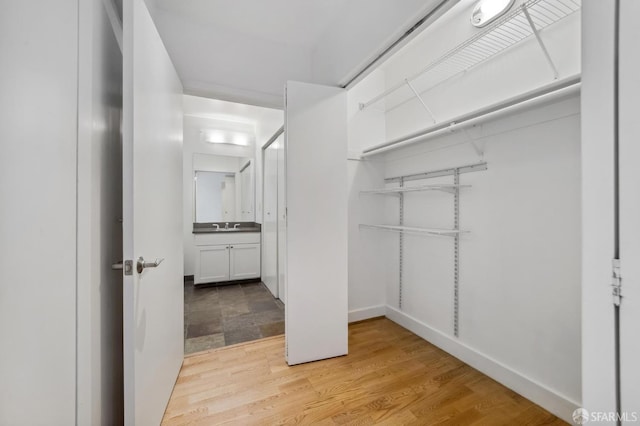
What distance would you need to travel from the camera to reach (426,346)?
220 centimetres

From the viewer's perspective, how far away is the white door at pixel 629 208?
636 mm

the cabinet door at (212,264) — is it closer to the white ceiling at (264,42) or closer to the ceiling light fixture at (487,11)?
the white ceiling at (264,42)

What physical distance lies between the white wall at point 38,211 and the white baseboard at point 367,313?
2.21 meters

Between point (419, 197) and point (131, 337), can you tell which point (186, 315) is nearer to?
point (131, 337)

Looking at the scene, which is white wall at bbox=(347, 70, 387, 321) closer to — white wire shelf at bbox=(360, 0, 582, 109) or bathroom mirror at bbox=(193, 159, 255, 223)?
white wire shelf at bbox=(360, 0, 582, 109)

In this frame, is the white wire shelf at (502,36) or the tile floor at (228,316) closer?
the white wire shelf at (502,36)

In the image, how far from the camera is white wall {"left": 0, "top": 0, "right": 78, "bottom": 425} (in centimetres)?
65

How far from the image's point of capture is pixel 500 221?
174 cm

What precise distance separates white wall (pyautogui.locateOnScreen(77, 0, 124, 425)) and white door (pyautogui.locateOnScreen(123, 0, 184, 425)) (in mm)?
105

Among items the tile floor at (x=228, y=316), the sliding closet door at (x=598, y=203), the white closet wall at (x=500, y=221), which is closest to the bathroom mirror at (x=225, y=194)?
the tile floor at (x=228, y=316)

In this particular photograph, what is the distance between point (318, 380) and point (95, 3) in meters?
2.32

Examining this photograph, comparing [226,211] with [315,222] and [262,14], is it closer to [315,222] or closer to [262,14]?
[315,222]

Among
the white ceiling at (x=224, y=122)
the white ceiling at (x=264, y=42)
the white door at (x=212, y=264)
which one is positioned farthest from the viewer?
the white door at (x=212, y=264)

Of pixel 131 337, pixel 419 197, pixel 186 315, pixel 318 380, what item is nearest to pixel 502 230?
pixel 419 197
